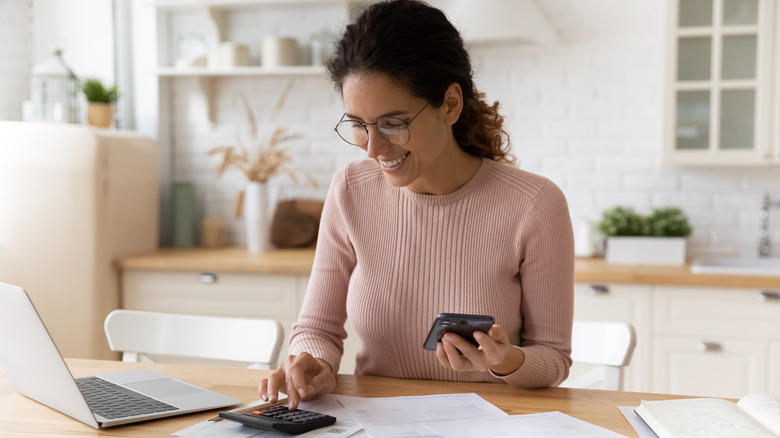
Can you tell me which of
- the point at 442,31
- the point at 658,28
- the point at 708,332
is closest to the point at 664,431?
the point at 442,31

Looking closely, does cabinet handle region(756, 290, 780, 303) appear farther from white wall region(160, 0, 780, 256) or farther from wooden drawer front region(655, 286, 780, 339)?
white wall region(160, 0, 780, 256)

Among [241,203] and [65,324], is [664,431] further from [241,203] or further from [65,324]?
[241,203]

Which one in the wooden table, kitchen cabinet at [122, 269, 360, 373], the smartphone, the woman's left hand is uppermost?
the smartphone

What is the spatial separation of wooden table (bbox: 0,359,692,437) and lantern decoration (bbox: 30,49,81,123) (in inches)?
78.6

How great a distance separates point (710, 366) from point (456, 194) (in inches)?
66.4

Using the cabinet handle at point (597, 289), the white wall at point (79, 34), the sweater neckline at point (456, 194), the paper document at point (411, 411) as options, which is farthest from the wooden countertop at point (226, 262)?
the paper document at point (411, 411)

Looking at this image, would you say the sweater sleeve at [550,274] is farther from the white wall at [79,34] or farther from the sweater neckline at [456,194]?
the white wall at [79,34]

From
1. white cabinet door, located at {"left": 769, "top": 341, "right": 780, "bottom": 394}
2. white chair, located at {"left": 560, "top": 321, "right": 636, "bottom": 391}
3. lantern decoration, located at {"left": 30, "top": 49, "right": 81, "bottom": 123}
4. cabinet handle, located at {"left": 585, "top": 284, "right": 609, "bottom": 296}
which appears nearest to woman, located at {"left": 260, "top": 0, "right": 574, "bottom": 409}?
white chair, located at {"left": 560, "top": 321, "right": 636, "bottom": 391}

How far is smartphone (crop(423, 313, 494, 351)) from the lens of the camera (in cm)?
130

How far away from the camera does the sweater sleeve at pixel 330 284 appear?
67.0 inches

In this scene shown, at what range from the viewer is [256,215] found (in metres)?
3.62

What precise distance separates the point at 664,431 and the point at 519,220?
1.86 ft

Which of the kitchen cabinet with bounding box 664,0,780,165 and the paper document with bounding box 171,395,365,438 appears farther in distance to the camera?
the kitchen cabinet with bounding box 664,0,780,165

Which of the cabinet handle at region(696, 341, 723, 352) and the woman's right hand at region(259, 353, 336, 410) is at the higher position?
the woman's right hand at region(259, 353, 336, 410)
